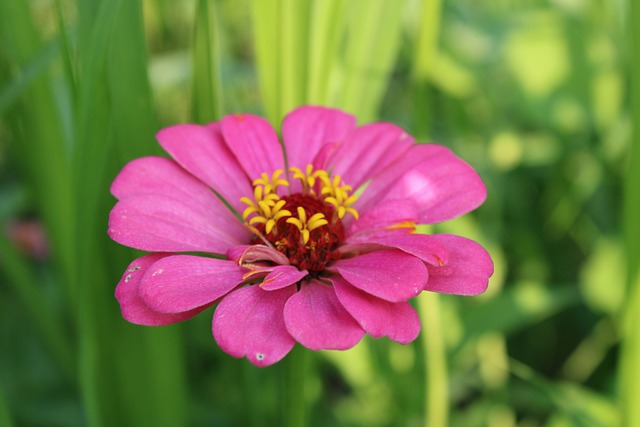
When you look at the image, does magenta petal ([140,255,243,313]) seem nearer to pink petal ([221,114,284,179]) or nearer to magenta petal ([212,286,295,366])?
magenta petal ([212,286,295,366])

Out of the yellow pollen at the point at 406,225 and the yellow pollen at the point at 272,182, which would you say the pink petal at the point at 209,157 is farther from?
the yellow pollen at the point at 406,225

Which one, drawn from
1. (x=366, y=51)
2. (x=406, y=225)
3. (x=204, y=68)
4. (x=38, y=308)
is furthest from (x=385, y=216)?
(x=38, y=308)

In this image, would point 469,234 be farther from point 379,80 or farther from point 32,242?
point 32,242

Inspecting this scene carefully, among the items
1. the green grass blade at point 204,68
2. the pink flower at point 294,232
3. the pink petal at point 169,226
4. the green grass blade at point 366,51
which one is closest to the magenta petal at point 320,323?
the pink flower at point 294,232

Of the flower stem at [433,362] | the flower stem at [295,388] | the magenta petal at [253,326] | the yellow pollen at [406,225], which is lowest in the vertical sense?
the flower stem at [433,362]

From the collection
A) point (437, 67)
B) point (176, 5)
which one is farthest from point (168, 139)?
point (176, 5)
